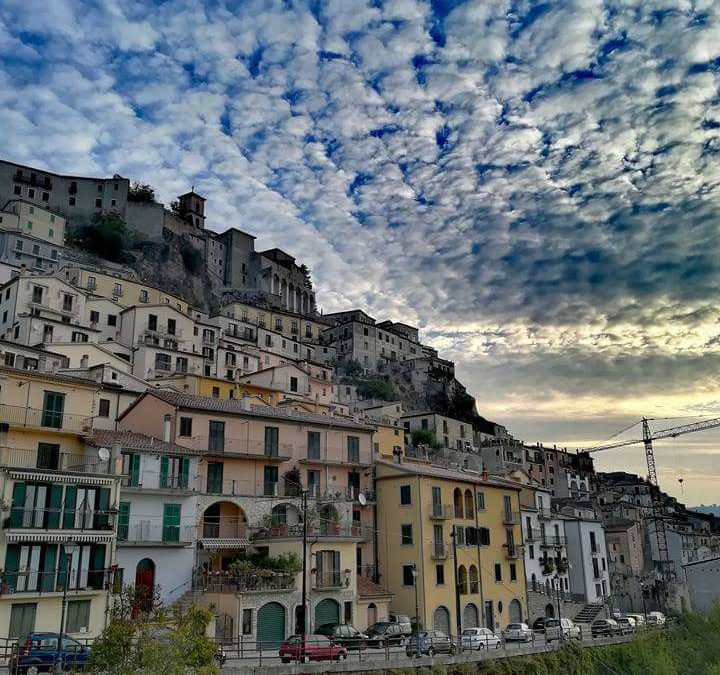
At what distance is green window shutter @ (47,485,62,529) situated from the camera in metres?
34.4

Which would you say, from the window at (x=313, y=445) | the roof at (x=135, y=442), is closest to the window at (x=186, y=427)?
the roof at (x=135, y=442)

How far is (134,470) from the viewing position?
1567 inches

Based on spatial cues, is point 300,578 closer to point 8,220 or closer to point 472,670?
point 472,670

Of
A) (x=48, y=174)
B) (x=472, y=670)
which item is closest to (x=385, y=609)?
(x=472, y=670)

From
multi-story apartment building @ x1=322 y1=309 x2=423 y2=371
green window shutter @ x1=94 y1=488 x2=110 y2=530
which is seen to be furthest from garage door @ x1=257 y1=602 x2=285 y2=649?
multi-story apartment building @ x1=322 y1=309 x2=423 y2=371

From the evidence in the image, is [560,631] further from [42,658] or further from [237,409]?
[42,658]

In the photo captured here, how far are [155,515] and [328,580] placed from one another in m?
10.7

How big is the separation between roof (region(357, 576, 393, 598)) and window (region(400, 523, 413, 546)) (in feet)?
12.2

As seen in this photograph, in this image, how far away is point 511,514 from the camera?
197 ft

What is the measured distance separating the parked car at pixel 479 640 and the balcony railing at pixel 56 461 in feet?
68.1

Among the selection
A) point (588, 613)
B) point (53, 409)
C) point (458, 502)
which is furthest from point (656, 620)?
point (53, 409)

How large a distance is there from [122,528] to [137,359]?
34.0 meters

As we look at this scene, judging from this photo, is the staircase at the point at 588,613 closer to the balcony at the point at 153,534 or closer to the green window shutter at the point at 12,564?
the balcony at the point at 153,534

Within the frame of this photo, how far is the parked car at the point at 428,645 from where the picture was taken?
34.4 meters
